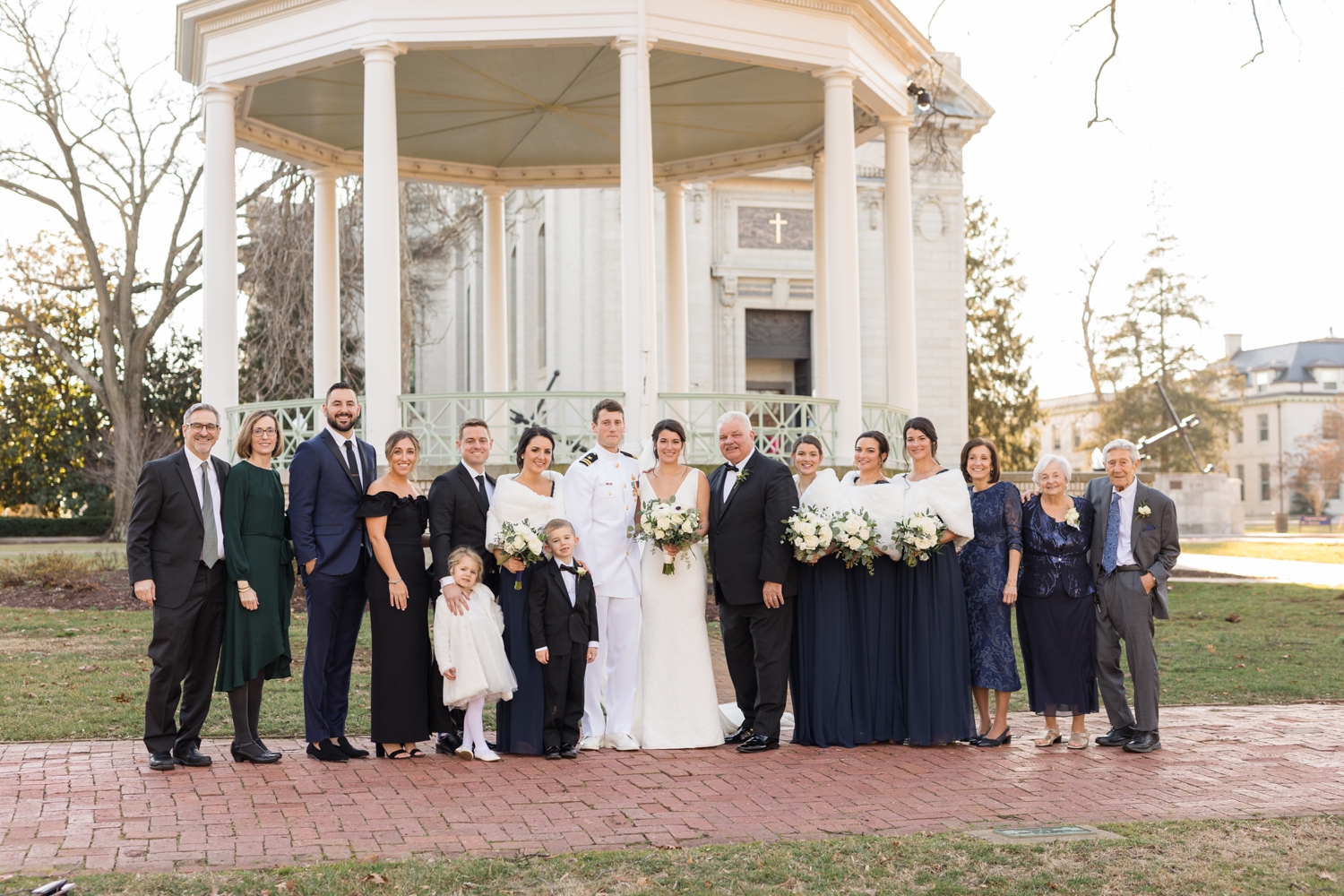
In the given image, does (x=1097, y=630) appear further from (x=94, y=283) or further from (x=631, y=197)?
(x=94, y=283)

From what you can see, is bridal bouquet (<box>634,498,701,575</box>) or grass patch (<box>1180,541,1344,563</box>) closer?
bridal bouquet (<box>634,498,701,575</box>)

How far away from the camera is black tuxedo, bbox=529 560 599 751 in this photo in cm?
852

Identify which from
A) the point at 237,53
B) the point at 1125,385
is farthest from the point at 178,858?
the point at 1125,385

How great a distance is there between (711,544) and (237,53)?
36.9 ft

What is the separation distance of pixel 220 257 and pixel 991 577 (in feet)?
40.2

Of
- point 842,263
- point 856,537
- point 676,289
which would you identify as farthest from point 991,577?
point 676,289

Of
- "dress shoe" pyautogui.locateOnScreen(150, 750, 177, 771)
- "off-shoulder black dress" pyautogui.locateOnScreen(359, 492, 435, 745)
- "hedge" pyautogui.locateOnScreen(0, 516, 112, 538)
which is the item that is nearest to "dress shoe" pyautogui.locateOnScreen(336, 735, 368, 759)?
"off-shoulder black dress" pyautogui.locateOnScreen(359, 492, 435, 745)

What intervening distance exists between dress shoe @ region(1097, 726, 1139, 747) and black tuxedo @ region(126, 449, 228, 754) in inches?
240

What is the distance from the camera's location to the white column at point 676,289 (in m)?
21.8

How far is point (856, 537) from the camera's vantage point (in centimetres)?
864

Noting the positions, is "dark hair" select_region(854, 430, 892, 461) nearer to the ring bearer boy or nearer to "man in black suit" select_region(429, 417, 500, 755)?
the ring bearer boy

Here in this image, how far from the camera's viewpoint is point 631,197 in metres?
16.0

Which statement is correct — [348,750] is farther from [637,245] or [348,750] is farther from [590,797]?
[637,245]

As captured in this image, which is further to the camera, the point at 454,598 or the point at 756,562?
the point at 756,562
